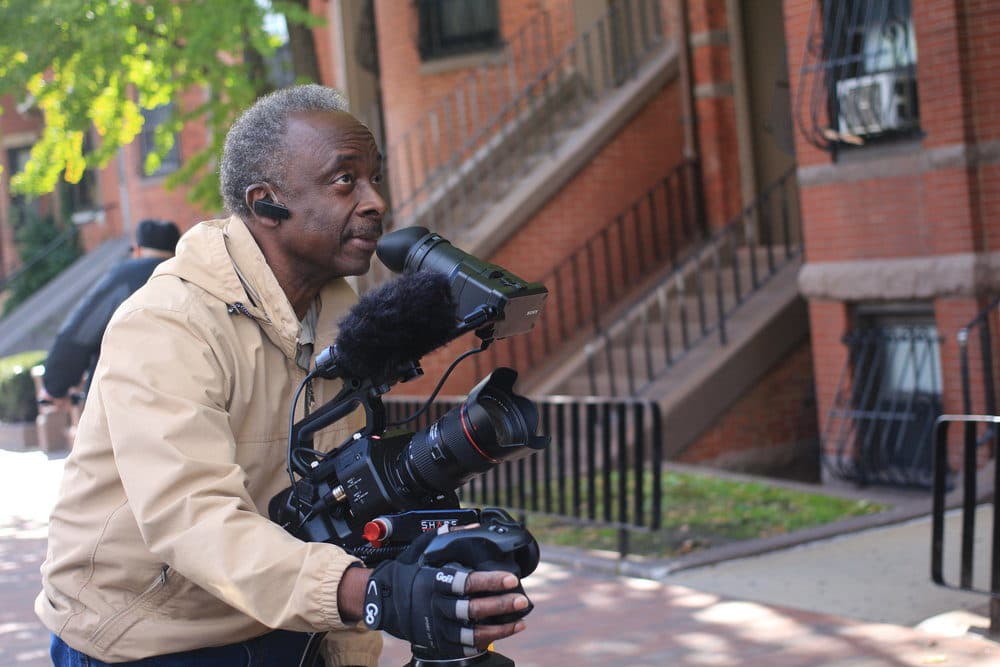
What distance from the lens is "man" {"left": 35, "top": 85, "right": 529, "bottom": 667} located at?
214cm

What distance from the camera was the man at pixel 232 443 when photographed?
2143mm

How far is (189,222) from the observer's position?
2186 cm

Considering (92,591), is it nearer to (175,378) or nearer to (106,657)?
(106,657)

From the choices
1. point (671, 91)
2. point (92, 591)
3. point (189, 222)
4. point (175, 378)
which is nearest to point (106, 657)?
point (92, 591)

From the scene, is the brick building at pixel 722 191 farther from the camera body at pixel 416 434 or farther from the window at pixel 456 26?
the camera body at pixel 416 434

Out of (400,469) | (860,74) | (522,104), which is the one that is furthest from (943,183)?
(400,469)

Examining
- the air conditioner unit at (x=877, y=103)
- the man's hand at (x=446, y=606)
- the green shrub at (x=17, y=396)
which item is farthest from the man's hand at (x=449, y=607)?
the green shrub at (x=17, y=396)

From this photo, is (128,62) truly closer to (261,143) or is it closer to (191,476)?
(261,143)

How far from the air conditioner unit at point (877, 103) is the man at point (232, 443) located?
24.6 feet

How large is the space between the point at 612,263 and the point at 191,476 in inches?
443

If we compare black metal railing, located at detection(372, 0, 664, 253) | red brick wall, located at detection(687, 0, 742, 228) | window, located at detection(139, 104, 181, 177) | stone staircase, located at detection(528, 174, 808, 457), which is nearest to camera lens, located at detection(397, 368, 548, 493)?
stone staircase, located at detection(528, 174, 808, 457)

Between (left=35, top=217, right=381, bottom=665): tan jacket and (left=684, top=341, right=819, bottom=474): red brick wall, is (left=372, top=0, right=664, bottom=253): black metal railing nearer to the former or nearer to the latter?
(left=684, top=341, right=819, bottom=474): red brick wall

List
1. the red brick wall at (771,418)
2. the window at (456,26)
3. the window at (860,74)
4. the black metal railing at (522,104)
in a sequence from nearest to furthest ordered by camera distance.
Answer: the window at (860,74) < the red brick wall at (771,418) < the black metal railing at (522,104) < the window at (456,26)

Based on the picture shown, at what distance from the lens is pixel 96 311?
263 inches
